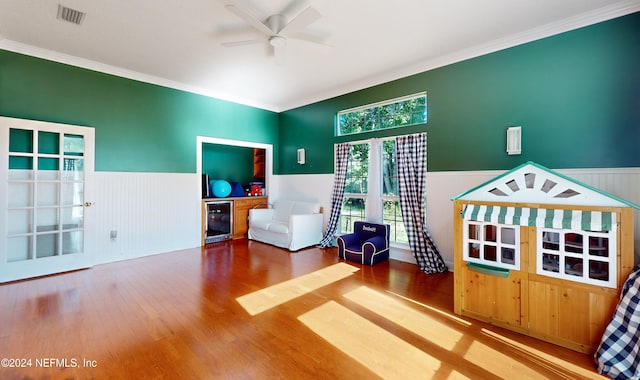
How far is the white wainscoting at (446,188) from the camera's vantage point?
2746mm

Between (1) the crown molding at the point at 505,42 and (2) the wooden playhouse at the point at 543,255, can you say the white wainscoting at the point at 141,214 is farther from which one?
(2) the wooden playhouse at the point at 543,255

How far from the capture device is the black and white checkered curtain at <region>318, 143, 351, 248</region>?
5.20 meters

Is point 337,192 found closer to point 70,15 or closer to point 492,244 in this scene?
point 492,244

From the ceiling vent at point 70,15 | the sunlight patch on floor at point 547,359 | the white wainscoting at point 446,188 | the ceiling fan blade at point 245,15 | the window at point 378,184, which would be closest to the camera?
the sunlight patch on floor at point 547,359

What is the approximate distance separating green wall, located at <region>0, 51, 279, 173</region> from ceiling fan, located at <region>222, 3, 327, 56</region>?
2429 millimetres

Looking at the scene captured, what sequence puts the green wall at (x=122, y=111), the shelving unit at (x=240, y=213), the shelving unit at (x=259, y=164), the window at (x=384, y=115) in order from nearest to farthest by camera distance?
the green wall at (x=122, y=111) < the window at (x=384, y=115) < the shelving unit at (x=240, y=213) < the shelving unit at (x=259, y=164)

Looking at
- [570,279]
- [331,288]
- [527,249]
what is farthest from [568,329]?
[331,288]

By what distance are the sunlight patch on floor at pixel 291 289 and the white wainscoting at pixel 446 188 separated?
1221 millimetres

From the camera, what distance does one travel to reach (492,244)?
2.49 metres

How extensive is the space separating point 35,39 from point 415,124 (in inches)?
209

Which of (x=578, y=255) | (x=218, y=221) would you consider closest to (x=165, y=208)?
(x=218, y=221)

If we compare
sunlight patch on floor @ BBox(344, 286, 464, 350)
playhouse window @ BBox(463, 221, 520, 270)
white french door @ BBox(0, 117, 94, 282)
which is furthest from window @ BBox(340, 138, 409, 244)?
white french door @ BBox(0, 117, 94, 282)

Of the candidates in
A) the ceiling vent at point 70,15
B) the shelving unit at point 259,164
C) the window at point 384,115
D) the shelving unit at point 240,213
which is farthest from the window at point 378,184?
the ceiling vent at point 70,15

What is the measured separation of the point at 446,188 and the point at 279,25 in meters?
3.08
